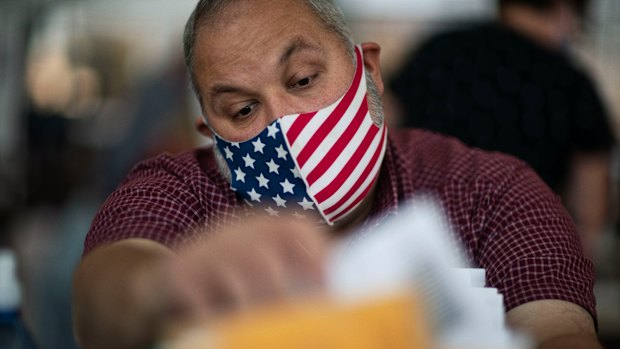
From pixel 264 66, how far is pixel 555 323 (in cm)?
68

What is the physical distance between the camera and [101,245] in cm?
145

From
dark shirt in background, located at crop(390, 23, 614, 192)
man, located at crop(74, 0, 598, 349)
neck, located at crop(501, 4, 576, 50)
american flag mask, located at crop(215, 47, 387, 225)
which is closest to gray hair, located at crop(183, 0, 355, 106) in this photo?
man, located at crop(74, 0, 598, 349)

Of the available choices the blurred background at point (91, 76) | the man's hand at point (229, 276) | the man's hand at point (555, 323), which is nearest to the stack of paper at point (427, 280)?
the man's hand at point (229, 276)

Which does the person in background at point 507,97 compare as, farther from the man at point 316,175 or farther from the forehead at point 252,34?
the forehead at point 252,34

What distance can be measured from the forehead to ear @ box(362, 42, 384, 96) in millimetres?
166

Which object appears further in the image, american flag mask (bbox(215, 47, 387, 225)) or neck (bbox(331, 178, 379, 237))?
neck (bbox(331, 178, 379, 237))

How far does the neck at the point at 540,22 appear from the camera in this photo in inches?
122

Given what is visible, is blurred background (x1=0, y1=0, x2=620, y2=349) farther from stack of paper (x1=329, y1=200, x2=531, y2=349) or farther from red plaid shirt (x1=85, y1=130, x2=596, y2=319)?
stack of paper (x1=329, y1=200, x2=531, y2=349)

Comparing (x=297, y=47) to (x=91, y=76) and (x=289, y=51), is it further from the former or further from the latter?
(x=91, y=76)

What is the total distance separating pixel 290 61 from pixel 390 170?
35 cm

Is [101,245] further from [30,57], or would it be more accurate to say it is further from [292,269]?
[30,57]

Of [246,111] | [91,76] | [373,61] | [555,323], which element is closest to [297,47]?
[246,111]

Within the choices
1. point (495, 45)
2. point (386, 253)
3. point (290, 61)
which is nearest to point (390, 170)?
point (290, 61)

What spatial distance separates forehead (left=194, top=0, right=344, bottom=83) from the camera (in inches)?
65.7
